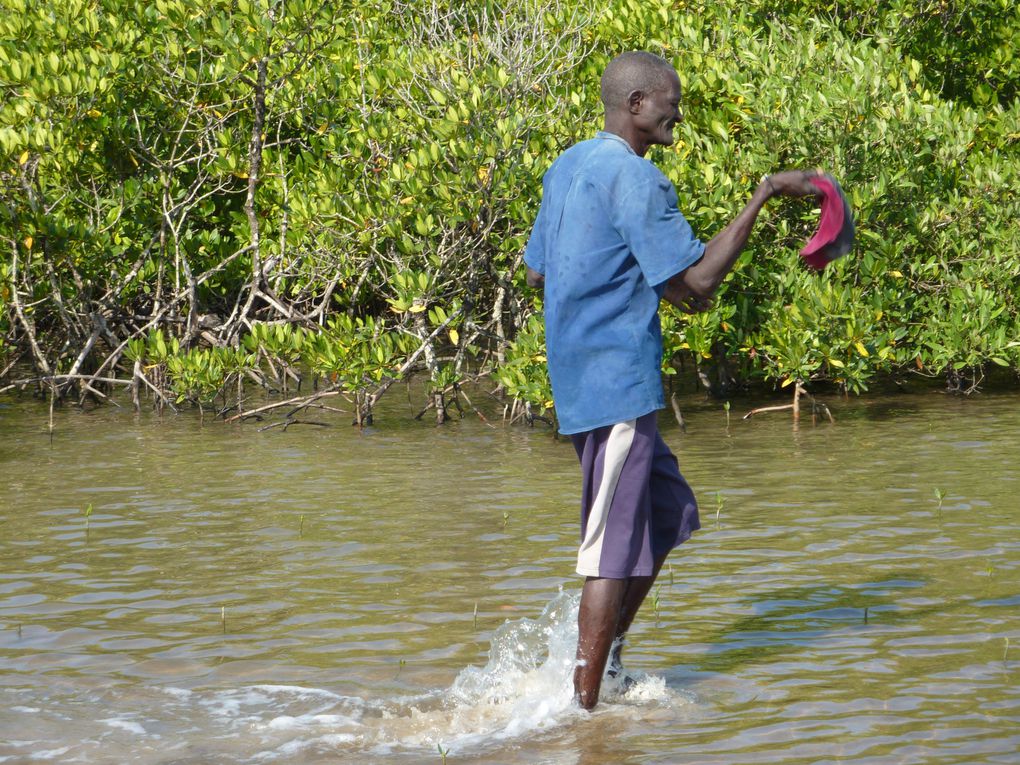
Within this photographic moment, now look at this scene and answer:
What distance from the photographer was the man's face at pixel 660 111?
13.4ft

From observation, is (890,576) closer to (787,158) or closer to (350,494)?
(350,494)

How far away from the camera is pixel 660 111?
4105 mm

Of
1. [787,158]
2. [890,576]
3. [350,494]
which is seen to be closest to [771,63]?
[787,158]

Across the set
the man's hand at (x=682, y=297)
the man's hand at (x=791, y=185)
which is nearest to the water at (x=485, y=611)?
the man's hand at (x=682, y=297)

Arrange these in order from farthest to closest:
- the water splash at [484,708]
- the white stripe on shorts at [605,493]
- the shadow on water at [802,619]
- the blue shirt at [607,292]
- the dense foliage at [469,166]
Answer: the dense foliage at [469,166]
the shadow on water at [802,619]
the water splash at [484,708]
the white stripe on shorts at [605,493]
the blue shirt at [607,292]

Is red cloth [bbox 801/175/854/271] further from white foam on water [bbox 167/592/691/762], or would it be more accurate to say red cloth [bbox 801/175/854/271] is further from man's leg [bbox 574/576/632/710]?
white foam on water [bbox 167/592/691/762]

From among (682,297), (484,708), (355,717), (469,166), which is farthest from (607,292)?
(469,166)

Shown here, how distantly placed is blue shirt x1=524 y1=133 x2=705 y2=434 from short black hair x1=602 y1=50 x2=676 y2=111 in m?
0.12

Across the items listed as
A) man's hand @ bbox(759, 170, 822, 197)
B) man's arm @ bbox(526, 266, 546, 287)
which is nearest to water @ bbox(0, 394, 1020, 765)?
man's arm @ bbox(526, 266, 546, 287)

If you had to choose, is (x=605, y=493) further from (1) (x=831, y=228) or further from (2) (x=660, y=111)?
(2) (x=660, y=111)

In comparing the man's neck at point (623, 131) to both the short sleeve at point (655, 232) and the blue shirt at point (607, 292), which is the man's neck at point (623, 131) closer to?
the blue shirt at point (607, 292)

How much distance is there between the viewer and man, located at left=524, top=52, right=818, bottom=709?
157 inches

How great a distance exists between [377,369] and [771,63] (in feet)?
11.7

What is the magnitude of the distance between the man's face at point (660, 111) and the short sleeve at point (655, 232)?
0.83 feet
